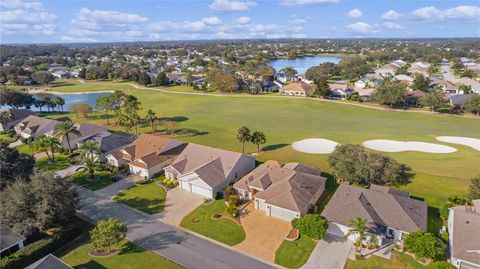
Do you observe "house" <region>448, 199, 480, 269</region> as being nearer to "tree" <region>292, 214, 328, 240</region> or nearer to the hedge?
"tree" <region>292, 214, 328, 240</region>

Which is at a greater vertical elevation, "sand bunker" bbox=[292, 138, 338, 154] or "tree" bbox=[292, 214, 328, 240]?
"tree" bbox=[292, 214, 328, 240]

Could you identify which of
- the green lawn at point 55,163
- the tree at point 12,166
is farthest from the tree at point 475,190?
the green lawn at point 55,163

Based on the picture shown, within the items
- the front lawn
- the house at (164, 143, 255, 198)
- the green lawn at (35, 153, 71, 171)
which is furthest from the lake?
the house at (164, 143, 255, 198)

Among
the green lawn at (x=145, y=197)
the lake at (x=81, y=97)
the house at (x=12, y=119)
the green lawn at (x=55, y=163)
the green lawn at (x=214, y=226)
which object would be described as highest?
the house at (x=12, y=119)

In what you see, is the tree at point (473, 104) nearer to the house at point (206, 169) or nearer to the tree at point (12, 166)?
the house at point (206, 169)

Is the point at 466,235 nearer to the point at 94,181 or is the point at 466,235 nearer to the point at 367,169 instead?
the point at 367,169

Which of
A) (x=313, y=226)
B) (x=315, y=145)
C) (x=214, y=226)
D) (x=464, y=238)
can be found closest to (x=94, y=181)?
(x=214, y=226)
